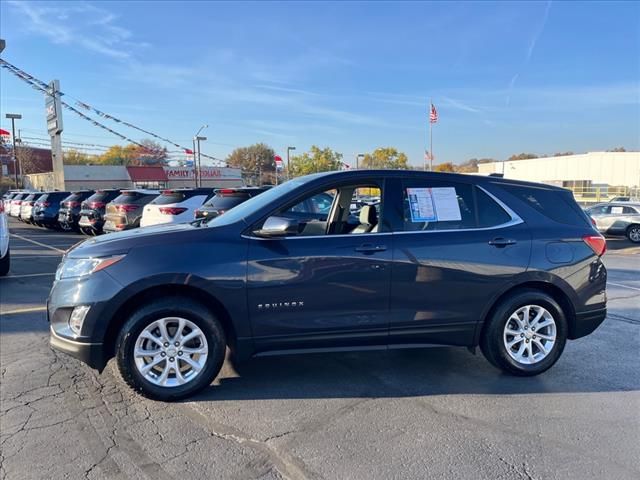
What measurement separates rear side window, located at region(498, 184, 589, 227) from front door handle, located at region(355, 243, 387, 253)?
52.9 inches

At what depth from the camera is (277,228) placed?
12.0ft

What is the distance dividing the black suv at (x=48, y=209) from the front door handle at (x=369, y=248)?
61.8 ft

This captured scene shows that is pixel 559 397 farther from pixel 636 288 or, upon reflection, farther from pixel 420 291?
pixel 636 288

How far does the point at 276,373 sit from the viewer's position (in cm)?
414

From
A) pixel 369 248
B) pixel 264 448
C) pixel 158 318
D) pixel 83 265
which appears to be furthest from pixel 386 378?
pixel 83 265

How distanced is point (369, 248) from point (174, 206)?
8297 millimetres

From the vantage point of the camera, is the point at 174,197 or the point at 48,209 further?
the point at 48,209

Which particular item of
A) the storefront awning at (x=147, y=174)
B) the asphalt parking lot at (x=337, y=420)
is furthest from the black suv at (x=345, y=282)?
the storefront awning at (x=147, y=174)

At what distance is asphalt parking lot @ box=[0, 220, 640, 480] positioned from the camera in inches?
110

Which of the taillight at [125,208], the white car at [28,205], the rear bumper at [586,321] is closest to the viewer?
the rear bumper at [586,321]

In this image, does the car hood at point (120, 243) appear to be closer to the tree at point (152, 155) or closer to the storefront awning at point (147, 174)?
the storefront awning at point (147, 174)

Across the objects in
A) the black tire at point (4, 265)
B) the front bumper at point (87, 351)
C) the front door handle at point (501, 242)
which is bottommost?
the black tire at point (4, 265)

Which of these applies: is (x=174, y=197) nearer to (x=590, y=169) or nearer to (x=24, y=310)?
(x=24, y=310)

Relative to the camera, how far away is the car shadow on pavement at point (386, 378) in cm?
378
